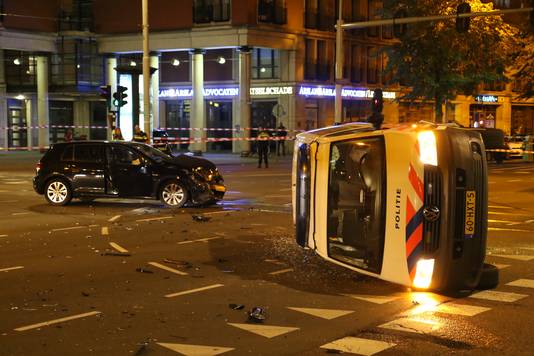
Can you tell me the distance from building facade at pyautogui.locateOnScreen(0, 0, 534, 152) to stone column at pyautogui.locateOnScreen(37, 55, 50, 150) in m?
0.06

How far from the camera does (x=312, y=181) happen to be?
864 centimetres

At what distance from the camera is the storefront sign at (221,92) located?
42231 mm

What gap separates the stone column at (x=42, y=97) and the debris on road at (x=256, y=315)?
120 feet

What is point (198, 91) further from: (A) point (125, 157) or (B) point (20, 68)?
(A) point (125, 157)

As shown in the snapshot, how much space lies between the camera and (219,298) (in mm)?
7988

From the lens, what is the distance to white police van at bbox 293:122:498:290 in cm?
A: 744

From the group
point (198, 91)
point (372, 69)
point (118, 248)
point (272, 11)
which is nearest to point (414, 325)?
→ point (118, 248)

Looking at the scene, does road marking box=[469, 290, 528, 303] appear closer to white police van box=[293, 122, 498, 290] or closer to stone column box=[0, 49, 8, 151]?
white police van box=[293, 122, 498, 290]

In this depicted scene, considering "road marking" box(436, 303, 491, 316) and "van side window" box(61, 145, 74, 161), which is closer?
"road marking" box(436, 303, 491, 316)

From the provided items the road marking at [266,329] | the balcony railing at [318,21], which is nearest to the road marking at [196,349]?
the road marking at [266,329]

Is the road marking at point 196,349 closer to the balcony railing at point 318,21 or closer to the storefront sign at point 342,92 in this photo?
the storefront sign at point 342,92

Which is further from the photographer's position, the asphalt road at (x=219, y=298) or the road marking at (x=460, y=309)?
the road marking at (x=460, y=309)

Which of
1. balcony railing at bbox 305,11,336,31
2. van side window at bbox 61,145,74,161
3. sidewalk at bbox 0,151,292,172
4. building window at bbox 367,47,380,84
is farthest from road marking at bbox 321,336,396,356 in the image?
building window at bbox 367,47,380,84

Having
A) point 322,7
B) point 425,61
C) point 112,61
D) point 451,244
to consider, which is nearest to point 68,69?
point 112,61
